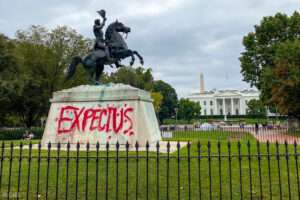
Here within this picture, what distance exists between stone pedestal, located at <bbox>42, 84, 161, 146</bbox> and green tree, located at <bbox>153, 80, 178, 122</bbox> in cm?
6429

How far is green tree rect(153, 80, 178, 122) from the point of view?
256ft

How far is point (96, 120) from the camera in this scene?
12430mm

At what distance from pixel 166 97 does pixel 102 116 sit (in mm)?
67173

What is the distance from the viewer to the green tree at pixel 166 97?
7794 centimetres

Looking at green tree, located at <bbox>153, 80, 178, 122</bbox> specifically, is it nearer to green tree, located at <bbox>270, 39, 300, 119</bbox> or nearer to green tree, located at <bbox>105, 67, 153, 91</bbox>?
green tree, located at <bbox>105, 67, 153, 91</bbox>

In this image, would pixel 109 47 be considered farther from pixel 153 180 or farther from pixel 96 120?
pixel 153 180

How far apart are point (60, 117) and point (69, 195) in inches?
323

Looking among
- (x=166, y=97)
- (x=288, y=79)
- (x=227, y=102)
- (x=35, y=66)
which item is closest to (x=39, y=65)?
(x=35, y=66)

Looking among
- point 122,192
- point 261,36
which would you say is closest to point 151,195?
point 122,192

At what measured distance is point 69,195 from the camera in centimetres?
527

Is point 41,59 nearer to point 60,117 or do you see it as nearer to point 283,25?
point 60,117

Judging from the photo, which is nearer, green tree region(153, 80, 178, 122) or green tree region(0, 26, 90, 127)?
green tree region(0, 26, 90, 127)

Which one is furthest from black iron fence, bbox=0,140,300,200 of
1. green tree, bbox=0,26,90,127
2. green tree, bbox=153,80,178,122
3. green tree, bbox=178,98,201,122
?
green tree, bbox=178,98,201,122

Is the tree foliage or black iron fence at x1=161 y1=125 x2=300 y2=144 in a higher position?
the tree foliage
